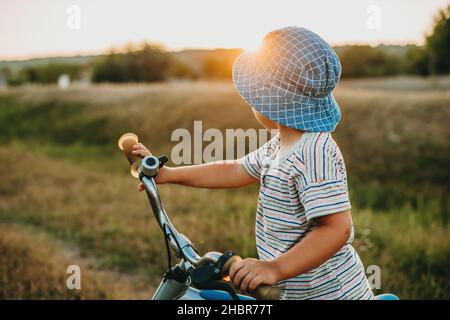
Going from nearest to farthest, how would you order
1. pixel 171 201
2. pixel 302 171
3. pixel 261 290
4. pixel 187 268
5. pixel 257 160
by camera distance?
pixel 261 290 → pixel 187 268 → pixel 302 171 → pixel 257 160 → pixel 171 201

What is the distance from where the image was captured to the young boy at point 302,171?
162cm

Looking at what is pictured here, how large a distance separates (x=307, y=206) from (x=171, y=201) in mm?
5901

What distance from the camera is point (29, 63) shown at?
3130 inches

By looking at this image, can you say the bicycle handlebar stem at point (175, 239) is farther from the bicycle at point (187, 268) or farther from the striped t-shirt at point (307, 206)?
the striped t-shirt at point (307, 206)

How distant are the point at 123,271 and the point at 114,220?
1.58 metres

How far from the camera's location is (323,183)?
1650mm

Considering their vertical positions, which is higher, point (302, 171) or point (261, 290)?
point (302, 171)

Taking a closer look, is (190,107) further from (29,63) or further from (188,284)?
(29,63)

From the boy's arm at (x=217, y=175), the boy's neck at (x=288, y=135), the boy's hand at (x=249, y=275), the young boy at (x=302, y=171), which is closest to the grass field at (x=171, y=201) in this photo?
the boy's arm at (x=217, y=175)

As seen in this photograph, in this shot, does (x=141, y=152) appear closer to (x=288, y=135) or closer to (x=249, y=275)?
(x=288, y=135)

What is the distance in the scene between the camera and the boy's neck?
1817 millimetres

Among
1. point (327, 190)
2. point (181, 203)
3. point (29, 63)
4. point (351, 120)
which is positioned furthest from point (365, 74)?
point (29, 63)

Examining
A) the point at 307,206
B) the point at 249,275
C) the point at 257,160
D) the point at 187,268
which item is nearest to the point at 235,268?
the point at 249,275

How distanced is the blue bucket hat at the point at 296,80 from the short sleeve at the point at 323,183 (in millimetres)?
99
